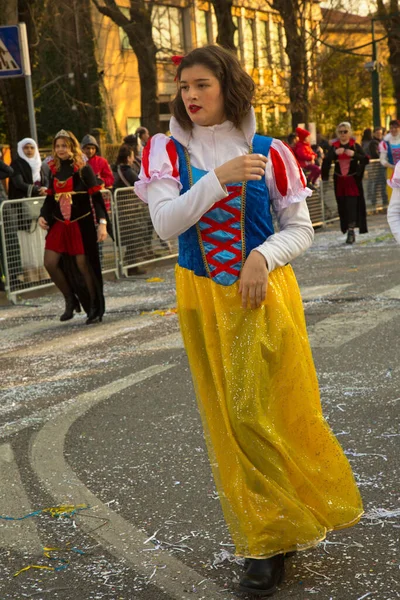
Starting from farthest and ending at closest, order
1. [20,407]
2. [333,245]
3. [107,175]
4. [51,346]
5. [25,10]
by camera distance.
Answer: [25,10]
[333,245]
[107,175]
[51,346]
[20,407]

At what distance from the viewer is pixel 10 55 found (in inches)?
509

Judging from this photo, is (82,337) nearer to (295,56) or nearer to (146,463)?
(146,463)

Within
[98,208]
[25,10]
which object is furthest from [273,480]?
[25,10]

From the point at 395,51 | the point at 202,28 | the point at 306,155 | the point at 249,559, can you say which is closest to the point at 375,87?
the point at 395,51

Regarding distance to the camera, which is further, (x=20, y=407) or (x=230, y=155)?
(x=20, y=407)

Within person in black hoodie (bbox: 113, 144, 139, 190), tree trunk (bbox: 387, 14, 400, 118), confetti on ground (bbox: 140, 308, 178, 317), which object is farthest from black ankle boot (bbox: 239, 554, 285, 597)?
tree trunk (bbox: 387, 14, 400, 118)

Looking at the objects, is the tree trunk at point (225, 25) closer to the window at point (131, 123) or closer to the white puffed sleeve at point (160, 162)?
the window at point (131, 123)

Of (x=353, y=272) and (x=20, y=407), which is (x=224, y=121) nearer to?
(x=20, y=407)


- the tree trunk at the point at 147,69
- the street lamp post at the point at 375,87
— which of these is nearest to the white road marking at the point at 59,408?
the tree trunk at the point at 147,69

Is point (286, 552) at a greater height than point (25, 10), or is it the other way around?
point (25, 10)

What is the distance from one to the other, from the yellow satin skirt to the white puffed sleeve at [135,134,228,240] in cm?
27

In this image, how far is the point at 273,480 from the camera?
3.60 m

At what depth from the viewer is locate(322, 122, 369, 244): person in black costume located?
646 inches

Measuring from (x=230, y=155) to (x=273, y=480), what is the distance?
112cm
